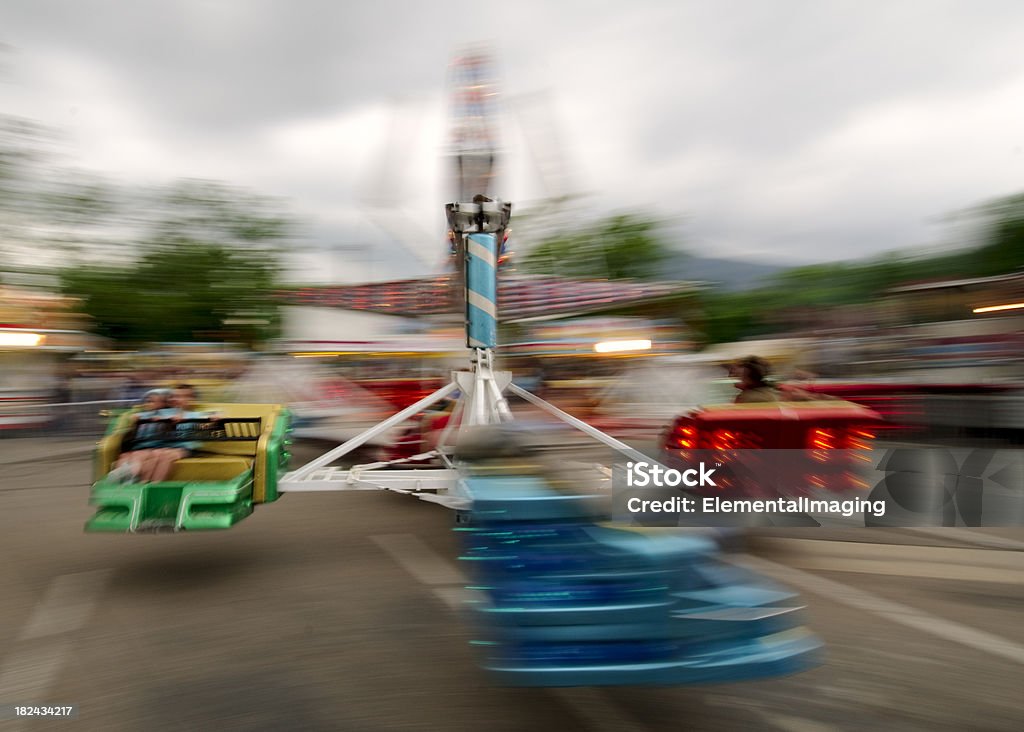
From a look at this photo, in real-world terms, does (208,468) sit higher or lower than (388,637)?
higher

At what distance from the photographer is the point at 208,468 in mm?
5867

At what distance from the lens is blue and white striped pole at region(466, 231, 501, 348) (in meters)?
6.29

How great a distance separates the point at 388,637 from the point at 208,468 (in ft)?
8.09

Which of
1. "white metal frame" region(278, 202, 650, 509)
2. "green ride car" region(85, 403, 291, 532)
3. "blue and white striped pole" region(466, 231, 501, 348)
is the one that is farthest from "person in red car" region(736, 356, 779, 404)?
"green ride car" region(85, 403, 291, 532)

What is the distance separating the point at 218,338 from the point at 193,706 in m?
32.9

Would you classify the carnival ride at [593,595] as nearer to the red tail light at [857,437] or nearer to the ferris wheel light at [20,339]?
the red tail light at [857,437]

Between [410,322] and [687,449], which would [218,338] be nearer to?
[410,322]

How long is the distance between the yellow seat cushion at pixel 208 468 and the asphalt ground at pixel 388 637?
647 millimetres

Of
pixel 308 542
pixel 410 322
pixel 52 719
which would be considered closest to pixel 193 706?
pixel 52 719

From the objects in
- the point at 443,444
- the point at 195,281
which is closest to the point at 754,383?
the point at 443,444

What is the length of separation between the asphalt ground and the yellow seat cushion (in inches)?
25.5

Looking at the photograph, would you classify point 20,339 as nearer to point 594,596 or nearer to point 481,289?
point 481,289

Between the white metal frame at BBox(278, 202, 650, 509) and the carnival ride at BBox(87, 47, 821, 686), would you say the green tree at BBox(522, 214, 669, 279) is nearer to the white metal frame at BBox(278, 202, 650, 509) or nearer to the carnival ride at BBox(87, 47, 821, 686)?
the white metal frame at BBox(278, 202, 650, 509)

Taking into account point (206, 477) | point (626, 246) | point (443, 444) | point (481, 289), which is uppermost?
point (626, 246)
